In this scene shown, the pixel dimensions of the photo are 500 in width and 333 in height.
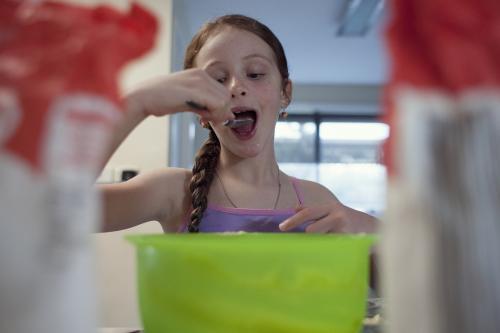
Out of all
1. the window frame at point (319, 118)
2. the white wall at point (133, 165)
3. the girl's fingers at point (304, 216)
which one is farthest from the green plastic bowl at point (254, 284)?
the window frame at point (319, 118)

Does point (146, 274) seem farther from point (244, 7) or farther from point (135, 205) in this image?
point (244, 7)

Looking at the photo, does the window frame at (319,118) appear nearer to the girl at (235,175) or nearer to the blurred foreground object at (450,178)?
the girl at (235,175)

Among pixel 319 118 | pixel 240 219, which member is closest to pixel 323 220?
pixel 240 219

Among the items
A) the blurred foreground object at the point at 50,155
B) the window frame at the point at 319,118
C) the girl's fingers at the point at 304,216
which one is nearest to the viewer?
the blurred foreground object at the point at 50,155

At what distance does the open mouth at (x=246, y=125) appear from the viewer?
3.02ft

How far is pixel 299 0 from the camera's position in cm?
256

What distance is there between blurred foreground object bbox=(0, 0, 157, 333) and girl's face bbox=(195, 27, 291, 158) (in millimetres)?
665

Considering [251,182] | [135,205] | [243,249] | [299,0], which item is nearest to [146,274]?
[243,249]

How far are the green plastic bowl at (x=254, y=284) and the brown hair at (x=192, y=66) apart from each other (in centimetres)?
57

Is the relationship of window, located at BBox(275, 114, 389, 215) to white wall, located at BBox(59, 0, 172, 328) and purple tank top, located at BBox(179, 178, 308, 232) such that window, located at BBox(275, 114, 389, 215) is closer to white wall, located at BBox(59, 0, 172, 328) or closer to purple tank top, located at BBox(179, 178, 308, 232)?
white wall, located at BBox(59, 0, 172, 328)

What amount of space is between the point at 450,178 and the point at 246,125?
0.74 meters

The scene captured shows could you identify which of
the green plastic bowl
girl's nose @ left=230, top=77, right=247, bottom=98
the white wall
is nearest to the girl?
girl's nose @ left=230, top=77, right=247, bottom=98

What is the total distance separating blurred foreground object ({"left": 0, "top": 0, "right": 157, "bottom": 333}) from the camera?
0.18 metres

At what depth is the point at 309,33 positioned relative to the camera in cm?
303
